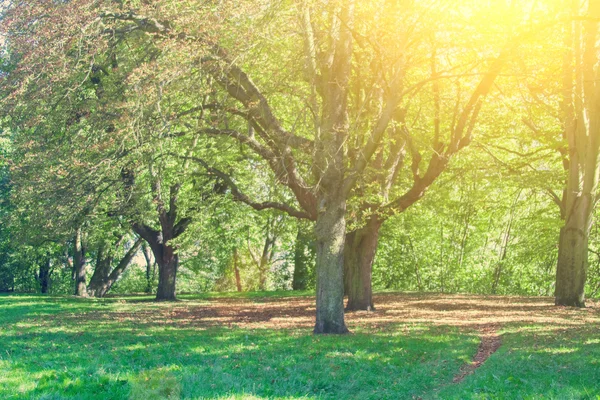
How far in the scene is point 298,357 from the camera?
1029cm

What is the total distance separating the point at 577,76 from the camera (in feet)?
62.0

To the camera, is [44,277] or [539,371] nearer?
[539,371]

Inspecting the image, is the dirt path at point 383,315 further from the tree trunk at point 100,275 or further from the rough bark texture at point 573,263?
the tree trunk at point 100,275

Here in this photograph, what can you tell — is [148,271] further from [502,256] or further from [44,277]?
[502,256]

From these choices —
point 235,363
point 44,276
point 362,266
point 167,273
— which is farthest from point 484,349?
point 44,276

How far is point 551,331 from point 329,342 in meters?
5.55

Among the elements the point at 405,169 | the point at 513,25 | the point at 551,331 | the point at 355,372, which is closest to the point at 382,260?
the point at 405,169

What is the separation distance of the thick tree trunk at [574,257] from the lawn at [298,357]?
1.89 metres

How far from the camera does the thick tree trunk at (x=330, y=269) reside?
13.8 meters

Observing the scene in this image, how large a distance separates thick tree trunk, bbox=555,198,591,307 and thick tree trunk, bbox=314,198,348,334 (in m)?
10.1

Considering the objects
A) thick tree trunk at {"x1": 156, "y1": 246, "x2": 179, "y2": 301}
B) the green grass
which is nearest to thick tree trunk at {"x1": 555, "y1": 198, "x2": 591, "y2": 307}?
the green grass

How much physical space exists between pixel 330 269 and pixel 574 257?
34.5 ft

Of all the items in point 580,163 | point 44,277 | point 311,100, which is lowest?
point 44,277

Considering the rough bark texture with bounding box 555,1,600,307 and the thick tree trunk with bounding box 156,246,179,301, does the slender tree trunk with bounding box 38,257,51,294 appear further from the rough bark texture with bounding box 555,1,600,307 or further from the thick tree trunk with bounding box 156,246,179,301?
the rough bark texture with bounding box 555,1,600,307
